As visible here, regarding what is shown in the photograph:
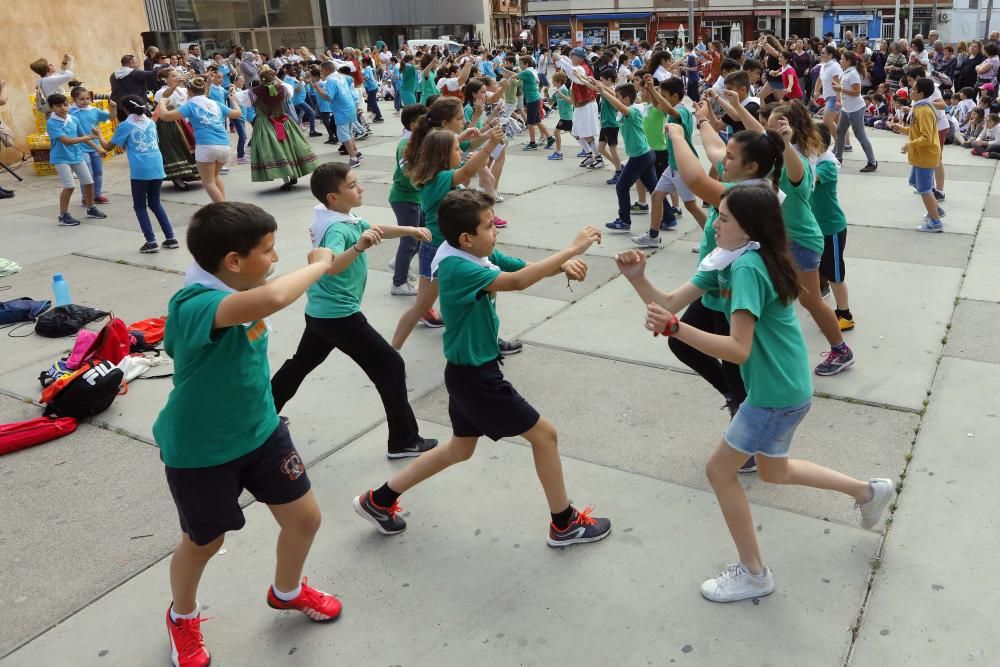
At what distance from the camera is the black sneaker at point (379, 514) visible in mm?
3699

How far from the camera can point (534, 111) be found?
1427 centimetres

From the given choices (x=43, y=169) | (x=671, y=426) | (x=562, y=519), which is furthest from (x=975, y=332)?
(x=43, y=169)

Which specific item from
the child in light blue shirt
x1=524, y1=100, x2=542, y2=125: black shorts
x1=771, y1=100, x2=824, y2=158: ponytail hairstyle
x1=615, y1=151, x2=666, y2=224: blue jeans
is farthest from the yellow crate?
x1=771, y1=100, x2=824, y2=158: ponytail hairstyle

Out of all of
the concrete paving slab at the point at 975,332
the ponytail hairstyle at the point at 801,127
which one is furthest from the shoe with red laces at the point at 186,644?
the concrete paving slab at the point at 975,332

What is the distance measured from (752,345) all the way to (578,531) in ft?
3.82

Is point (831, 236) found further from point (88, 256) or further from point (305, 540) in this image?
point (88, 256)

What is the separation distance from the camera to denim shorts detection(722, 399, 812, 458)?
298 centimetres

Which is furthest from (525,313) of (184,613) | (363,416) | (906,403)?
(184,613)

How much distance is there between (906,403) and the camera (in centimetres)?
477

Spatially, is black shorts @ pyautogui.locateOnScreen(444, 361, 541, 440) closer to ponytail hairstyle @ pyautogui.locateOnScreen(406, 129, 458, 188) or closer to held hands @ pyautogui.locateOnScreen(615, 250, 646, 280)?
held hands @ pyautogui.locateOnScreen(615, 250, 646, 280)

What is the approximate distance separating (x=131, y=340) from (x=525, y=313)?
289 centimetres

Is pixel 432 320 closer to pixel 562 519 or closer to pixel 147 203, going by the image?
pixel 562 519

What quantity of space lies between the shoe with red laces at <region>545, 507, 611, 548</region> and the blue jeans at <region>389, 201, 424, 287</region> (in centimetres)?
311

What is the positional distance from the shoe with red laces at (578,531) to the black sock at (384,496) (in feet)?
2.28
